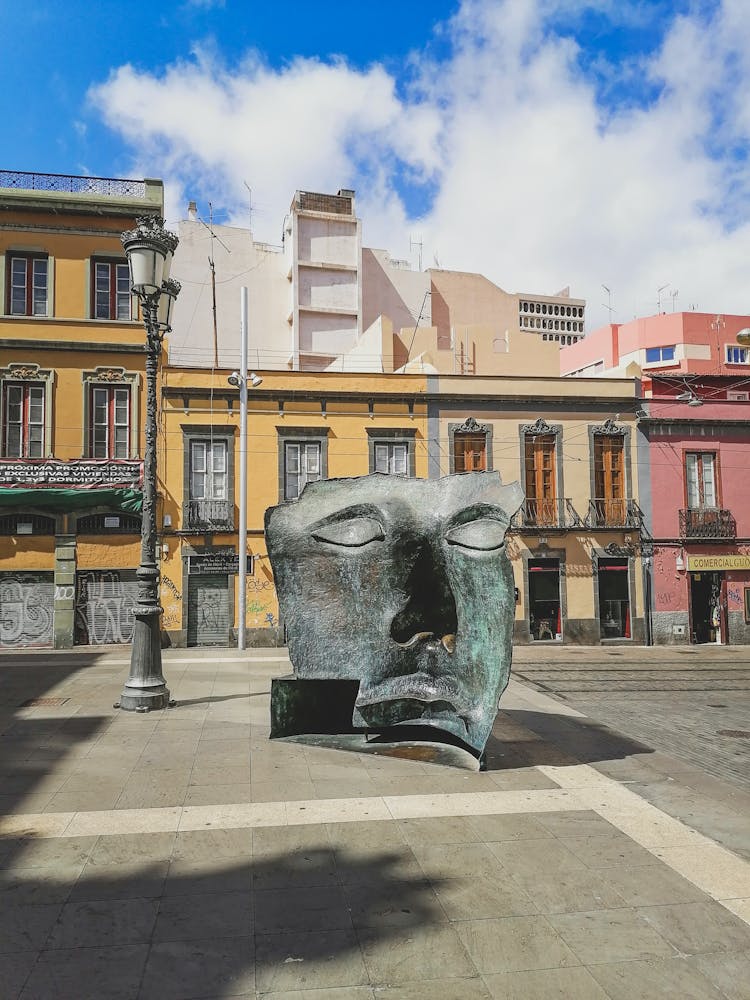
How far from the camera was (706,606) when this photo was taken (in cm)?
2553

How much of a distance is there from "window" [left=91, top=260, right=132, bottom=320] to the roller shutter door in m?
8.24

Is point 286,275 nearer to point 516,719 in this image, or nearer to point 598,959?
point 516,719

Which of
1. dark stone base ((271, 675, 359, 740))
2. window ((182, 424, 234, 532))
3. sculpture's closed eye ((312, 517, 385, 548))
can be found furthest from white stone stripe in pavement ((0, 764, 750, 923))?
window ((182, 424, 234, 532))

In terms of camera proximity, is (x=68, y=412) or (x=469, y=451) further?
(x=469, y=451)

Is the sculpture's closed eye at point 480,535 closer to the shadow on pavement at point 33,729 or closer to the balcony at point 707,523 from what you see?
the shadow on pavement at point 33,729

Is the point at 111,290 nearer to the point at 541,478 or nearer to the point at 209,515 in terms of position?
the point at 209,515

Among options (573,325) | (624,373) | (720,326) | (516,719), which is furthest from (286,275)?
(573,325)

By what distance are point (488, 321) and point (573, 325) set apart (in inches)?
2095

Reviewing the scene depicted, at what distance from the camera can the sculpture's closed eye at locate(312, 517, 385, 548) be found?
916cm

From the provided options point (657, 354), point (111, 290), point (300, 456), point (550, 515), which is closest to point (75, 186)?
point (111, 290)

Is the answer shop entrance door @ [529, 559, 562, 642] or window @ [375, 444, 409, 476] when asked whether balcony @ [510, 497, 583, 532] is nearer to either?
shop entrance door @ [529, 559, 562, 642]

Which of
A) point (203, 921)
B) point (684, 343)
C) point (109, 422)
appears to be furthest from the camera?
point (684, 343)

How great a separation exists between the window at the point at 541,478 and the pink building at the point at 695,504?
2.98 m

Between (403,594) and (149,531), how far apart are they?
15.5 ft
